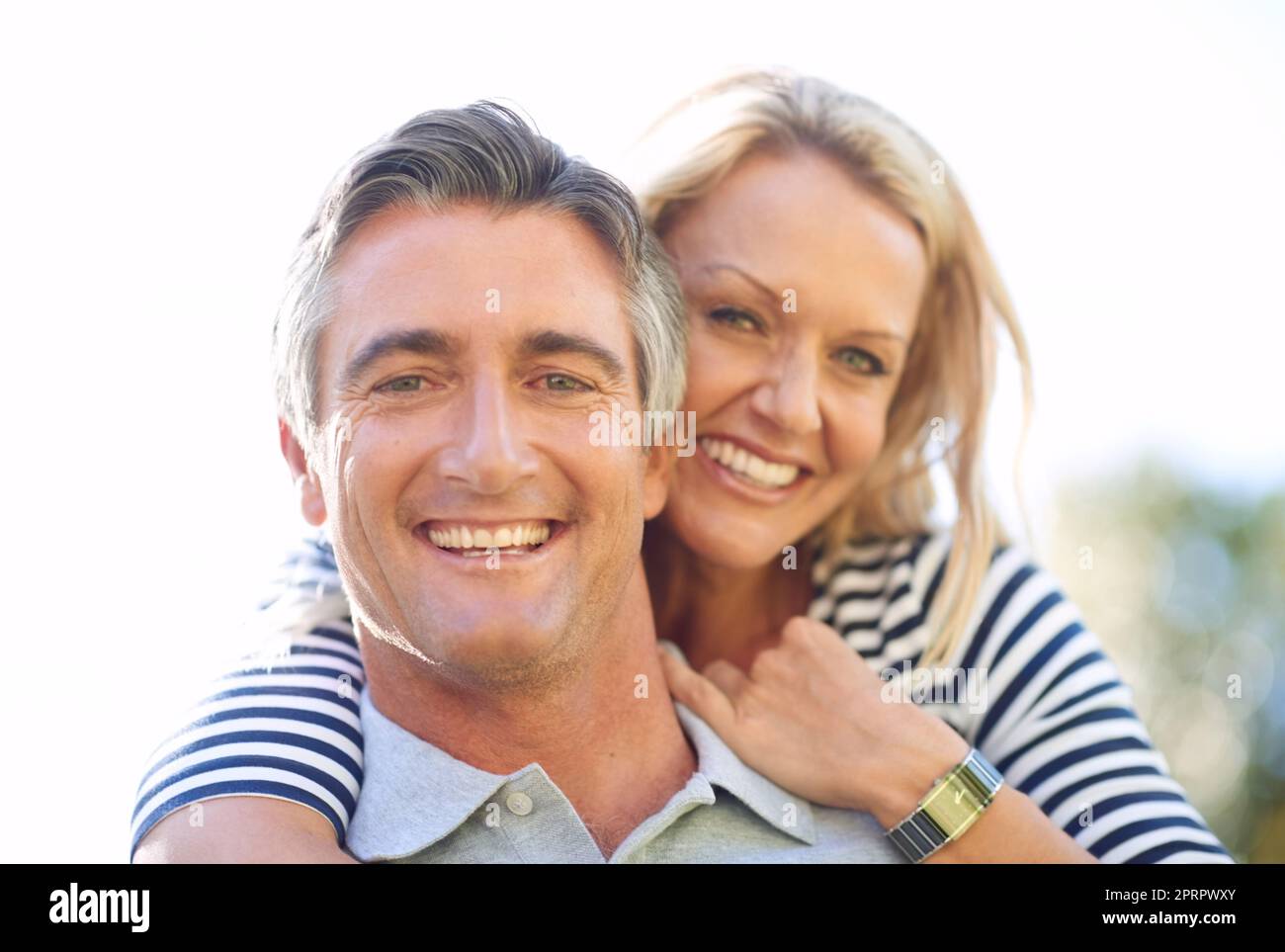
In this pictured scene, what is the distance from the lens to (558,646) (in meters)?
2.86

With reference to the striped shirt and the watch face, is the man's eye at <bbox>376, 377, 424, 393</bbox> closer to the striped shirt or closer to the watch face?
the striped shirt

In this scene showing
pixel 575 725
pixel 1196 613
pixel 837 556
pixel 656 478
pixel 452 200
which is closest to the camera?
pixel 452 200

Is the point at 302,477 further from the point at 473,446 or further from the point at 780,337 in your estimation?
the point at 780,337

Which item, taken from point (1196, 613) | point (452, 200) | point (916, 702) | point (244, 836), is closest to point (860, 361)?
point (916, 702)

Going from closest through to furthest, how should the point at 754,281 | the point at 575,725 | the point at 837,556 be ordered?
Result: 1. the point at 575,725
2. the point at 754,281
3. the point at 837,556

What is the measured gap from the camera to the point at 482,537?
2.77 metres

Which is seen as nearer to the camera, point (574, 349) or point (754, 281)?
point (574, 349)

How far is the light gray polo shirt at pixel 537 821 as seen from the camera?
112 inches

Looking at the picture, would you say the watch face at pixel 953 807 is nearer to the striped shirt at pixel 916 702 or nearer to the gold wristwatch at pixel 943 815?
the gold wristwatch at pixel 943 815

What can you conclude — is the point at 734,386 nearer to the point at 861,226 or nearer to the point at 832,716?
the point at 861,226

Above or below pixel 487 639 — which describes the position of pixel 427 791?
below

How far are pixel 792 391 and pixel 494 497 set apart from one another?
114 cm
